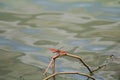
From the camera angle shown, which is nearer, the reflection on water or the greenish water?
the greenish water

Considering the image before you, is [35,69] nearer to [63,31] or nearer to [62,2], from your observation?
[63,31]

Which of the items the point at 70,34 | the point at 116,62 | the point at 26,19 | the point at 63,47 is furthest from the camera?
the point at 26,19

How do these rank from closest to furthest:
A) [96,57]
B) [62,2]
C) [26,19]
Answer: [96,57]
[26,19]
[62,2]

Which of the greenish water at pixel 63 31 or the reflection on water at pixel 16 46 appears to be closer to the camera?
the greenish water at pixel 63 31

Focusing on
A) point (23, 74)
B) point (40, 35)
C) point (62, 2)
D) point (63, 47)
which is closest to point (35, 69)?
point (23, 74)

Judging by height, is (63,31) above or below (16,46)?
above

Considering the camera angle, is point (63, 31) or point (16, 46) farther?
point (63, 31)

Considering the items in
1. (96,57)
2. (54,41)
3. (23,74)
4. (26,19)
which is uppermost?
(26,19)

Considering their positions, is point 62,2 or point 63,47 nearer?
point 63,47
